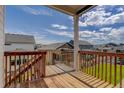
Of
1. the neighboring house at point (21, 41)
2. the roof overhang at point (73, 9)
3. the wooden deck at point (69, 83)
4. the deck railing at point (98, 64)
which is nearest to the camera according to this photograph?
the wooden deck at point (69, 83)

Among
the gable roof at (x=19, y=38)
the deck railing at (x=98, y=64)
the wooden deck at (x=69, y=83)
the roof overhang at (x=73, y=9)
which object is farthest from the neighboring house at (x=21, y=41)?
the wooden deck at (x=69, y=83)

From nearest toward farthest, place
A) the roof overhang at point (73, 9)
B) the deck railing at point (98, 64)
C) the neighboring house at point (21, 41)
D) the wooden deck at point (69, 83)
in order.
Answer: the wooden deck at point (69, 83) → the deck railing at point (98, 64) → the roof overhang at point (73, 9) → the neighboring house at point (21, 41)

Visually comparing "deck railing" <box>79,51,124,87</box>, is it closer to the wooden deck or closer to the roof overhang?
the wooden deck

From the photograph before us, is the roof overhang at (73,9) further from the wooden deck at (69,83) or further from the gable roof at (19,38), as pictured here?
the gable roof at (19,38)

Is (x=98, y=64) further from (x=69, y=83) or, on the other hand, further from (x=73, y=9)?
(x=73, y=9)

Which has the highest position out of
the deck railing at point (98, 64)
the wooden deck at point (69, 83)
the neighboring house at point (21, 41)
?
the neighboring house at point (21, 41)

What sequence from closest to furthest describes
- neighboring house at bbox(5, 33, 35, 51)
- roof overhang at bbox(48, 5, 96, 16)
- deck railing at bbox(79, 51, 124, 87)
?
deck railing at bbox(79, 51, 124, 87), roof overhang at bbox(48, 5, 96, 16), neighboring house at bbox(5, 33, 35, 51)

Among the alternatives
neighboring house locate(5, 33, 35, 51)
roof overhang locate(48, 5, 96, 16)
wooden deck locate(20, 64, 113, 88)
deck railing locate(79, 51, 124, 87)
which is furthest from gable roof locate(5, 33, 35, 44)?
wooden deck locate(20, 64, 113, 88)

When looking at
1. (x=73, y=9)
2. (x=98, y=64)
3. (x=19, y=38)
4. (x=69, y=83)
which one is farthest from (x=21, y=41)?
(x=69, y=83)
